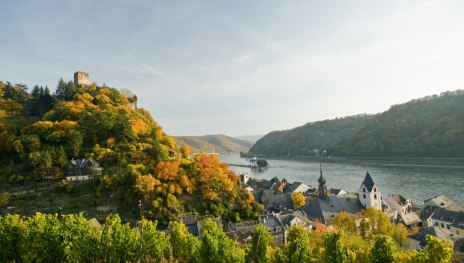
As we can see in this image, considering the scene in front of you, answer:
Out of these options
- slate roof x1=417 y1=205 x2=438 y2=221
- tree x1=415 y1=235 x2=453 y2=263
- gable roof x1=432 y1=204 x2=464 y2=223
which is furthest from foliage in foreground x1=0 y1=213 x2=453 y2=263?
slate roof x1=417 y1=205 x2=438 y2=221

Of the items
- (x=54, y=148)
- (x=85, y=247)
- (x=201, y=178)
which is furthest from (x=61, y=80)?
(x=85, y=247)

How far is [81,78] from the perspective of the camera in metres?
67.6

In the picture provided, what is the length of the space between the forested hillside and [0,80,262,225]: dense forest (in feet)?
285

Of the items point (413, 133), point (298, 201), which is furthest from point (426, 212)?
point (413, 133)

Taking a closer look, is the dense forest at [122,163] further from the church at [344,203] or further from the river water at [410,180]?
the river water at [410,180]

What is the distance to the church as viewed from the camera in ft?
140

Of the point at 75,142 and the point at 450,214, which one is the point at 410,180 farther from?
the point at 75,142

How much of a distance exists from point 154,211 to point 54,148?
741 inches

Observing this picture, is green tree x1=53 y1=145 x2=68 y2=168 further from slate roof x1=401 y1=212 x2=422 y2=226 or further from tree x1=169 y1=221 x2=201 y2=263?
slate roof x1=401 y1=212 x2=422 y2=226

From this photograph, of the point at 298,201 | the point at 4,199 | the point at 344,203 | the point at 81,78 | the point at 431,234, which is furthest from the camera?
the point at 81,78

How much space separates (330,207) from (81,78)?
174 feet

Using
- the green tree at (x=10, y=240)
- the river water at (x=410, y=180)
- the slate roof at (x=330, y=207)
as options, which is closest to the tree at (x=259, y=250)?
the green tree at (x=10, y=240)

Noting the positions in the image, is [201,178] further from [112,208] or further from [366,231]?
[366,231]

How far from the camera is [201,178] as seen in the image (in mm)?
42312
